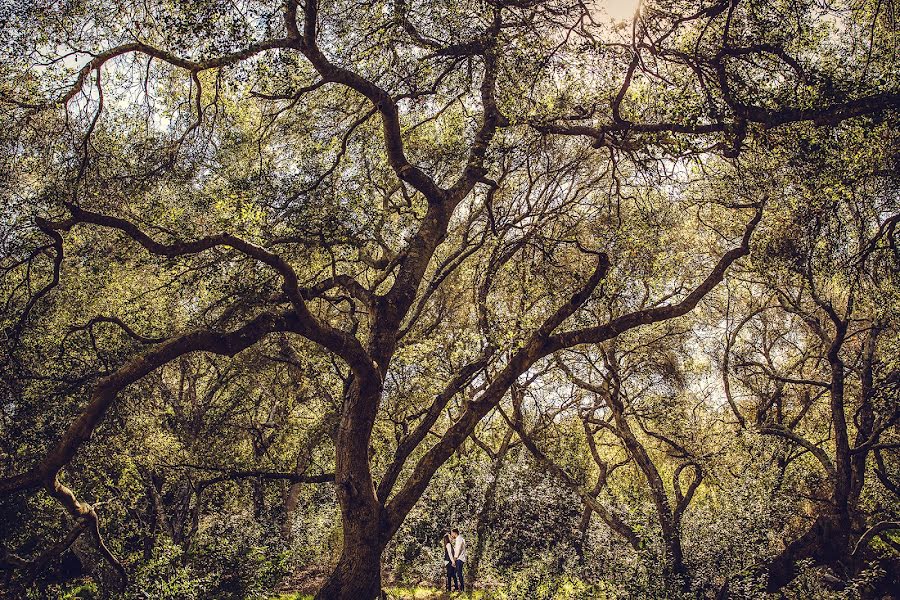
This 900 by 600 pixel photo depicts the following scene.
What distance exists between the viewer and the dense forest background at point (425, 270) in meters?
7.09

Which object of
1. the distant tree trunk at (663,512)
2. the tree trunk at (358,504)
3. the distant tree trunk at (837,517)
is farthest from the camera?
the distant tree trunk at (837,517)

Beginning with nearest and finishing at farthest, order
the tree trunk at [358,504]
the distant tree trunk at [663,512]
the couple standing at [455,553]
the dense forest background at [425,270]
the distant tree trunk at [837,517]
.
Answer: the dense forest background at [425,270]
the tree trunk at [358,504]
the distant tree trunk at [663,512]
the distant tree trunk at [837,517]
the couple standing at [455,553]

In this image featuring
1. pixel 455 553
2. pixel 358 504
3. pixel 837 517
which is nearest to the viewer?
pixel 358 504

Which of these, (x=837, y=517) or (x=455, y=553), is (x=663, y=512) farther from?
(x=455, y=553)

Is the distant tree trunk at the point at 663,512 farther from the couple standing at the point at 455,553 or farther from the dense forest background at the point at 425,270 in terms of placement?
the couple standing at the point at 455,553

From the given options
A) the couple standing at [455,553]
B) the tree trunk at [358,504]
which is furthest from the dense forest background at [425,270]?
the couple standing at [455,553]

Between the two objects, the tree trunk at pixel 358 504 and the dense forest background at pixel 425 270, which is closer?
the dense forest background at pixel 425 270

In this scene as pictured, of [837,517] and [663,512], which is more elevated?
[663,512]

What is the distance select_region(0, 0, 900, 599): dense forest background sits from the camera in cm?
709

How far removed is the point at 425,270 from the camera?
10.6m

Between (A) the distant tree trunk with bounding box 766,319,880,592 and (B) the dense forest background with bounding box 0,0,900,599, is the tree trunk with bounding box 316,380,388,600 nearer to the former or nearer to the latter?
(B) the dense forest background with bounding box 0,0,900,599

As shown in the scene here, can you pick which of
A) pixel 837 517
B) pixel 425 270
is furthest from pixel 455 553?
pixel 837 517

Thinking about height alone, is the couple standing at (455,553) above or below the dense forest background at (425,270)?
below

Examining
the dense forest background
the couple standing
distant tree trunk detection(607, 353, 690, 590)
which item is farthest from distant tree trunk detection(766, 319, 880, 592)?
the couple standing
